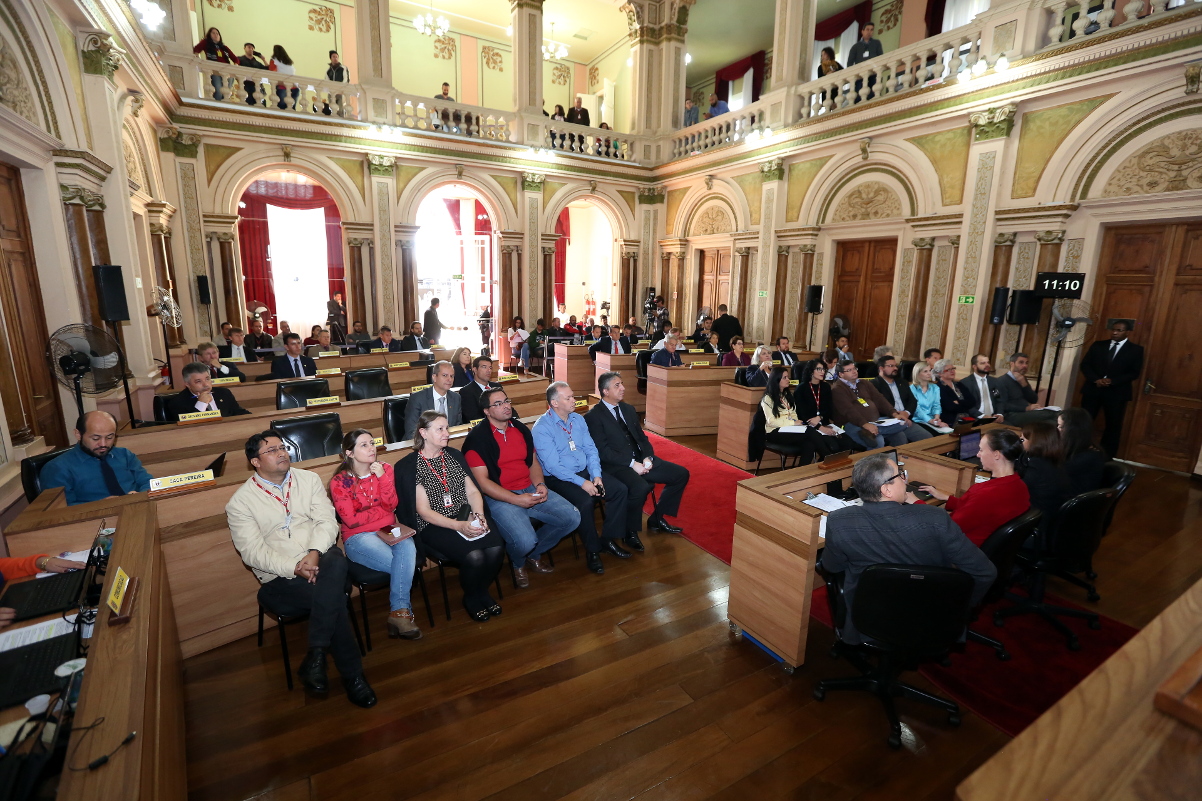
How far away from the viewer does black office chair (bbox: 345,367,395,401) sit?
5395 millimetres

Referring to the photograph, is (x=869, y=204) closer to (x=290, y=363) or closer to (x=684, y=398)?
(x=684, y=398)

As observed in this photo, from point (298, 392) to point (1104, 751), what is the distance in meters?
5.49

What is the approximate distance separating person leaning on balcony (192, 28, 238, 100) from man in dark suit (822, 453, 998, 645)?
10.9 metres

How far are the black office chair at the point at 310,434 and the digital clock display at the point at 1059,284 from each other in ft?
24.4

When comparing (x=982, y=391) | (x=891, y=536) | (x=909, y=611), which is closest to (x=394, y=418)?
(x=891, y=536)

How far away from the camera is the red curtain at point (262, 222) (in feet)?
38.9

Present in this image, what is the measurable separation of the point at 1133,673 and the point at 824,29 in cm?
1357

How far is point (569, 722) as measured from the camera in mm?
2455

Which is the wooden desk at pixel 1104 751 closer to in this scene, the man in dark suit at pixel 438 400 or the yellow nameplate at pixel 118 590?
the yellow nameplate at pixel 118 590

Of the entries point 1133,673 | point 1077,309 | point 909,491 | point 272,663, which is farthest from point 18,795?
point 1077,309

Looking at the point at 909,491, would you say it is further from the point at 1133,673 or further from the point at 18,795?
the point at 18,795

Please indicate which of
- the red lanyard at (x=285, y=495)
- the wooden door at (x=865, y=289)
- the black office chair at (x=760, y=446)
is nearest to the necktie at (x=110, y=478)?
the red lanyard at (x=285, y=495)

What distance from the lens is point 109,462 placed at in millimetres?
2951

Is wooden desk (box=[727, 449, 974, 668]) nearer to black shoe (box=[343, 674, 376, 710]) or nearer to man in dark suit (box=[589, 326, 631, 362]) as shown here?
black shoe (box=[343, 674, 376, 710])
